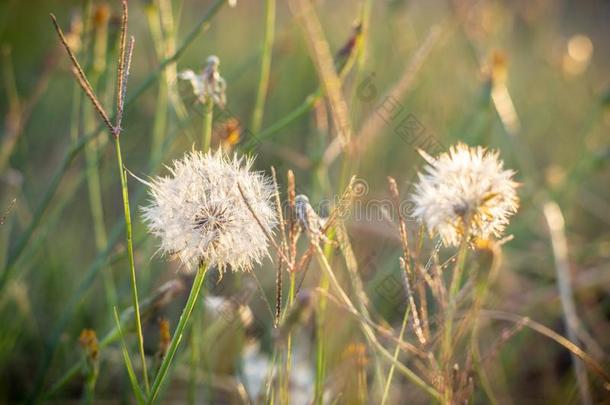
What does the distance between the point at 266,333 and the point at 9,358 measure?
670 mm

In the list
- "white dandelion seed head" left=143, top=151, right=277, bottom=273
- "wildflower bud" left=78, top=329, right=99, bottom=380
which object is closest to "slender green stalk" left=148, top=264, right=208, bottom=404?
"white dandelion seed head" left=143, top=151, right=277, bottom=273

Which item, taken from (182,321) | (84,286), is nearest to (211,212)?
(182,321)

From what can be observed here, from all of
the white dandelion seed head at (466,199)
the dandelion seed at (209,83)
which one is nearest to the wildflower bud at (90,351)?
the dandelion seed at (209,83)

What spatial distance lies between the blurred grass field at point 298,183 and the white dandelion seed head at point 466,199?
25 centimetres

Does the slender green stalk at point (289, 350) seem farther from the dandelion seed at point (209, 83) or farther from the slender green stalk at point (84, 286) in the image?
the slender green stalk at point (84, 286)

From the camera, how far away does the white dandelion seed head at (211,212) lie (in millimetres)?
861

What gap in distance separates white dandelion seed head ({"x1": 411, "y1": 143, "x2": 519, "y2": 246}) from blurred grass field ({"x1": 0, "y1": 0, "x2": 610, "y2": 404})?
0.80 feet

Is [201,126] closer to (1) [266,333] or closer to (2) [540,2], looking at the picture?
(1) [266,333]

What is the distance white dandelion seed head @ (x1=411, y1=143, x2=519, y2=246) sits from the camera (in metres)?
0.87

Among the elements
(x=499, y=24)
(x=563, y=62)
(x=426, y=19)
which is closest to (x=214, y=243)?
(x=499, y=24)

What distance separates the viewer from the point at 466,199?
870mm

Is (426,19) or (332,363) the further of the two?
(426,19)

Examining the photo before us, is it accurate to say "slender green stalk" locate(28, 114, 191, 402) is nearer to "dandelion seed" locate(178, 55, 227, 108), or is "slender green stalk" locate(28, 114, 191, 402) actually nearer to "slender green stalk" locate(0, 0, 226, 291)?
"slender green stalk" locate(0, 0, 226, 291)

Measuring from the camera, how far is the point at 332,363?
169 cm
